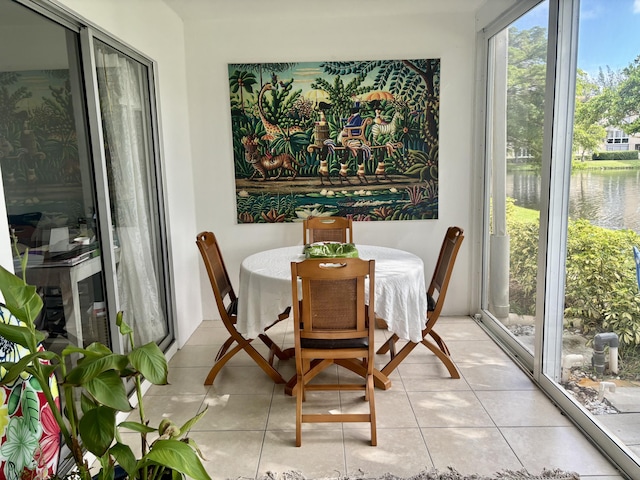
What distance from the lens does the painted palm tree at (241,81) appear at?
4.01 metres

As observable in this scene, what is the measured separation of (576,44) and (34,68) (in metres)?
2.74

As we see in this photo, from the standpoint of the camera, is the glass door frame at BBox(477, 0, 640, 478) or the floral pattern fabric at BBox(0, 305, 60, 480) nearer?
the floral pattern fabric at BBox(0, 305, 60, 480)

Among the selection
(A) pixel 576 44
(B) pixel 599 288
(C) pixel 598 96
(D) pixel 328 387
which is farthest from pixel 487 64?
(D) pixel 328 387

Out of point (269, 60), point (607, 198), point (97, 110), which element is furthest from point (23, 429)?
point (269, 60)

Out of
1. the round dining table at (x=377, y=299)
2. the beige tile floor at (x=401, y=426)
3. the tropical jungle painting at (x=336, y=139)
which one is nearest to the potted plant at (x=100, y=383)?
the beige tile floor at (x=401, y=426)

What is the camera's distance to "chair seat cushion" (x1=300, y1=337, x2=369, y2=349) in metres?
2.50

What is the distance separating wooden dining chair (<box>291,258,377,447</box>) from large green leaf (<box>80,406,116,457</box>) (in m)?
1.27

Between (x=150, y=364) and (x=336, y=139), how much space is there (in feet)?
10.5

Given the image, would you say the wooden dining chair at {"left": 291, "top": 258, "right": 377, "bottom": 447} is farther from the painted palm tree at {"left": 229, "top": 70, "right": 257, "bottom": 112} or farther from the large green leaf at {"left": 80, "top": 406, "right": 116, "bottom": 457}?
the painted palm tree at {"left": 229, "top": 70, "right": 257, "bottom": 112}

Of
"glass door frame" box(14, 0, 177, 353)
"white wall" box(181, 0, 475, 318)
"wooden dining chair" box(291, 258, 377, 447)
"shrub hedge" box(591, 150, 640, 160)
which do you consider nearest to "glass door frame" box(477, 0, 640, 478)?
"shrub hedge" box(591, 150, 640, 160)

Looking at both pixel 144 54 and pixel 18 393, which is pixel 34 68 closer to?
pixel 144 54

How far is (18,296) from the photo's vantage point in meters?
1.24

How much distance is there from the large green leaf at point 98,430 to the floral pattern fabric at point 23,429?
341 millimetres

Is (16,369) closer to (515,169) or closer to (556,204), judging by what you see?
(556,204)
